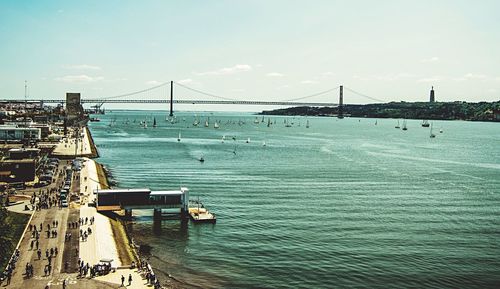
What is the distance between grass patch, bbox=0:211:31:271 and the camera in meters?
20.2

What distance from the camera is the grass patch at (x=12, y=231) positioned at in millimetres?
20172

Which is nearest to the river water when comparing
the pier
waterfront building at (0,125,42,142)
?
the pier

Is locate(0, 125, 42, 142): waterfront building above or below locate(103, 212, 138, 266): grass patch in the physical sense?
above

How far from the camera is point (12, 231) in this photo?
2277 cm

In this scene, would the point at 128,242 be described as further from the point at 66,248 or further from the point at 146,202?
the point at 146,202

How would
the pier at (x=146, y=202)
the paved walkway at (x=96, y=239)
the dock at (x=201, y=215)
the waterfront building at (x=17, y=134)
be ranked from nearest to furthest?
the paved walkway at (x=96, y=239) < the dock at (x=201, y=215) < the pier at (x=146, y=202) < the waterfront building at (x=17, y=134)

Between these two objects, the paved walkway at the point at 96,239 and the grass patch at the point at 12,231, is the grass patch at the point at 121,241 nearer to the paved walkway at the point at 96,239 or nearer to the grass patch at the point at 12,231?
the paved walkway at the point at 96,239

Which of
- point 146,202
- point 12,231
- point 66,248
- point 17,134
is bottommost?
point 66,248

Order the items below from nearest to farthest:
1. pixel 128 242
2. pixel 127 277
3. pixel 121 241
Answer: pixel 127 277 → pixel 121 241 → pixel 128 242

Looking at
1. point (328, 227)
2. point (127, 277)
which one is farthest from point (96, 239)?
point (328, 227)

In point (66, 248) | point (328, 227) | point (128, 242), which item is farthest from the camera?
point (328, 227)

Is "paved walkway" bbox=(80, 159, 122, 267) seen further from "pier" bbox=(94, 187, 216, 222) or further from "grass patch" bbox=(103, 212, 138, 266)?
"pier" bbox=(94, 187, 216, 222)

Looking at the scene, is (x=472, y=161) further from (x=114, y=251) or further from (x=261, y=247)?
(x=114, y=251)

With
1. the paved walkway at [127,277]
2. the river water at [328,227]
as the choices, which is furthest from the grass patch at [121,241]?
the paved walkway at [127,277]
